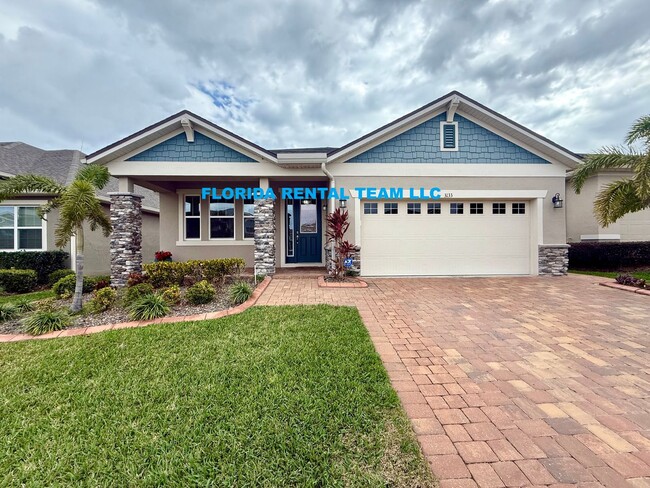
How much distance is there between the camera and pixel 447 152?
29.5 ft

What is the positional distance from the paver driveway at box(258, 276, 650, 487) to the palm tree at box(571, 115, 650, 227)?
114 inches

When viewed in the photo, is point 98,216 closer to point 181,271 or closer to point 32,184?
point 32,184

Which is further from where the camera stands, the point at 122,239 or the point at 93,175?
the point at 122,239

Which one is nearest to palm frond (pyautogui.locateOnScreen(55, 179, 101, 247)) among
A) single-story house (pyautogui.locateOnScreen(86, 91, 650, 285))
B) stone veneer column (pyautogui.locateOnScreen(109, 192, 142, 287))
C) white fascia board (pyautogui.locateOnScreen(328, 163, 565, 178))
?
stone veneer column (pyautogui.locateOnScreen(109, 192, 142, 287))

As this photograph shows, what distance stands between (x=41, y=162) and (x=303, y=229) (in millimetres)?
11878

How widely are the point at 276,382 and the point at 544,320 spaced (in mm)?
4795

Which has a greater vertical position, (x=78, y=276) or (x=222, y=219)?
(x=222, y=219)

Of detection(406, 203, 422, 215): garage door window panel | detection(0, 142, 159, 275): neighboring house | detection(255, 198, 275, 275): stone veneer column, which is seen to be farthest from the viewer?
detection(0, 142, 159, 275): neighboring house

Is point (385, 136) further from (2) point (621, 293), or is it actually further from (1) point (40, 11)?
(1) point (40, 11)

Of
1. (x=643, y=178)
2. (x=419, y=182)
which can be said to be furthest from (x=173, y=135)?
(x=643, y=178)

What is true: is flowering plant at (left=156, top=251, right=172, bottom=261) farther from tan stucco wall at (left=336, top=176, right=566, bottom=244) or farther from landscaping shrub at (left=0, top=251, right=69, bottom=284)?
tan stucco wall at (left=336, top=176, right=566, bottom=244)

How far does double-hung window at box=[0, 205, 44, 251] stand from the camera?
10.1 m

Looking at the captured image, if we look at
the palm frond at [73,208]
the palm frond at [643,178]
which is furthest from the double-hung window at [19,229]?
the palm frond at [643,178]

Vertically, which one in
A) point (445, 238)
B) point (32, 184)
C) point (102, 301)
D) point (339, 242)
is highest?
point (32, 184)
